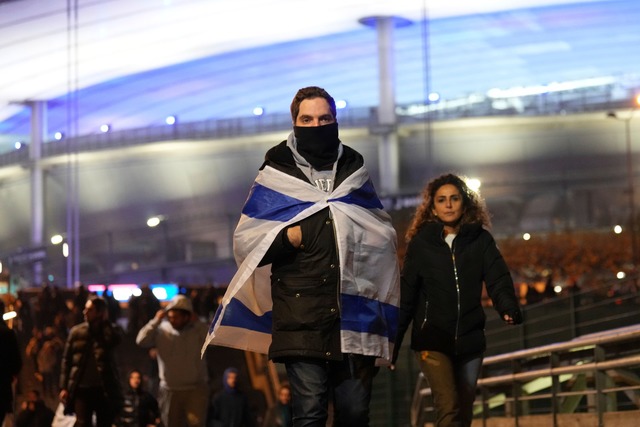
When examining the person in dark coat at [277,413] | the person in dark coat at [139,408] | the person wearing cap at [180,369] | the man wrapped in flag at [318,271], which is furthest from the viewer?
the person in dark coat at [277,413]

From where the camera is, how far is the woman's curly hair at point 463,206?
7.52 m

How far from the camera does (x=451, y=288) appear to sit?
7.19 metres

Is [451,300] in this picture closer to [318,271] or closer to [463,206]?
[463,206]

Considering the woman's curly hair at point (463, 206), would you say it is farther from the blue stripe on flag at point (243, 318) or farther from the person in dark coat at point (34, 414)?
the person in dark coat at point (34, 414)

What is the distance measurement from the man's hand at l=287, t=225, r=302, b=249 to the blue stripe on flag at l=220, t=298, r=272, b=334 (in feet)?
1.38

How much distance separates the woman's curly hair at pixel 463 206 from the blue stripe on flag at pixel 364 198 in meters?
2.00

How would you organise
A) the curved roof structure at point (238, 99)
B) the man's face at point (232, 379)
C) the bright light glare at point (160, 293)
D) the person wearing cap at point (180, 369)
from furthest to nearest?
the curved roof structure at point (238, 99) < the bright light glare at point (160, 293) < the man's face at point (232, 379) < the person wearing cap at point (180, 369)

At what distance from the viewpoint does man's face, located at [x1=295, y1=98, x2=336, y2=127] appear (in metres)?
5.38

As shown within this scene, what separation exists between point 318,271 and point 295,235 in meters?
0.17

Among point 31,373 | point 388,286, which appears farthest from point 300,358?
point 31,373

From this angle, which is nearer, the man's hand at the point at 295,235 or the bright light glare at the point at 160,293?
the man's hand at the point at 295,235

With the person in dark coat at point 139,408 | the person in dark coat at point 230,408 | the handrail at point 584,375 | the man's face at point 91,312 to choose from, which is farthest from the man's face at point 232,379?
the handrail at point 584,375

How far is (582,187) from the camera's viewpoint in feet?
150

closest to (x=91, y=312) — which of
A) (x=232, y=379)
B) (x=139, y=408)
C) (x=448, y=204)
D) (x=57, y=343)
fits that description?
(x=139, y=408)
